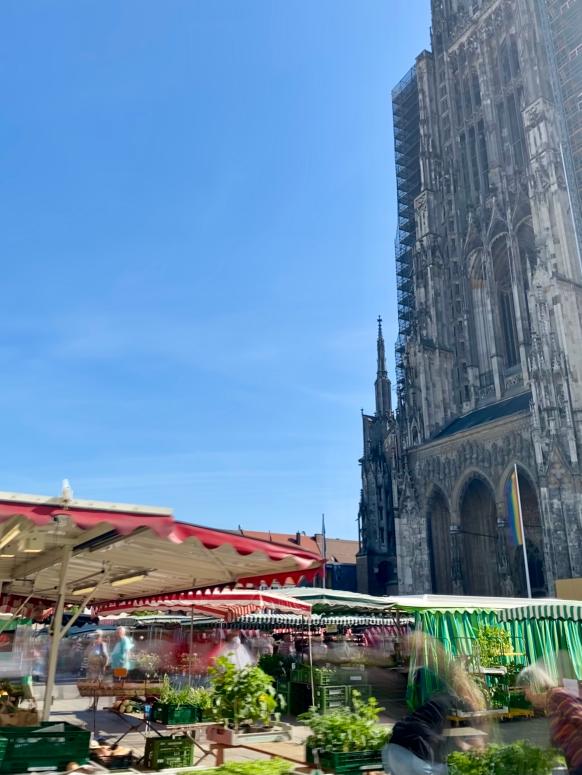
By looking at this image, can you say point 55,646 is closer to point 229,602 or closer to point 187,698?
point 187,698

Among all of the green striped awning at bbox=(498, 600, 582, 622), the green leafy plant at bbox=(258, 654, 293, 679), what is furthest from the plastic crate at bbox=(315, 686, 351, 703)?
the green leafy plant at bbox=(258, 654, 293, 679)

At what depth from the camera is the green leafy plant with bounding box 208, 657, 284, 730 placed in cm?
693

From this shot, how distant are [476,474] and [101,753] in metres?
27.2

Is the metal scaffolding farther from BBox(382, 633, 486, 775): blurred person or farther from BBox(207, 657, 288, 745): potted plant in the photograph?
BBox(382, 633, 486, 775): blurred person

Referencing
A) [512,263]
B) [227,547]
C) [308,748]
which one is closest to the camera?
[227,547]

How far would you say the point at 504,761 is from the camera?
459 centimetres

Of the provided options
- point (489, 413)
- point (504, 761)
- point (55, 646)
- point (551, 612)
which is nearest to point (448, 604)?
point (551, 612)

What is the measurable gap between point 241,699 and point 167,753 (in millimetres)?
862

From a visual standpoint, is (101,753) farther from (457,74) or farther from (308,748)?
(457,74)

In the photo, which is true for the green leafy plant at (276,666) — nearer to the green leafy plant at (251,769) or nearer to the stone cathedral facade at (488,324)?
the green leafy plant at (251,769)

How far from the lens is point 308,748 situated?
5.66 metres

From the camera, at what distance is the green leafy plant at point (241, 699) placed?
6934 millimetres

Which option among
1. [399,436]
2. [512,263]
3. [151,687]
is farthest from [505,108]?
[151,687]

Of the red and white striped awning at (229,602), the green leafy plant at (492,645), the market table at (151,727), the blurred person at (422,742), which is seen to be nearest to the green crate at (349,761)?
the blurred person at (422,742)
